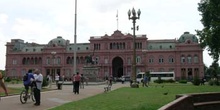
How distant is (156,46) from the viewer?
10138cm

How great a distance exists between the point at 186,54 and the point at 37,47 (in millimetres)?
54512

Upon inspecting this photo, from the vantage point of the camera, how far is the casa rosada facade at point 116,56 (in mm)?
96750

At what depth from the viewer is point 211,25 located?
34969 mm

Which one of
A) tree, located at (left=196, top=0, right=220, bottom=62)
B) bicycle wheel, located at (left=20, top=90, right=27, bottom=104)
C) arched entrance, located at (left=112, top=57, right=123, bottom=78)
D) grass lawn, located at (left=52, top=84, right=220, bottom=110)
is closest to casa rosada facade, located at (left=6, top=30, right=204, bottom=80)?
arched entrance, located at (left=112, top=57, right=123, bottom=78)

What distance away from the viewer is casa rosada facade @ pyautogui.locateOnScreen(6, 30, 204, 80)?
96.8m

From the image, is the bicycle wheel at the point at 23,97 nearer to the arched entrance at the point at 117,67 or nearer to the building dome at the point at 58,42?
the arched entrance at the point at 117,67

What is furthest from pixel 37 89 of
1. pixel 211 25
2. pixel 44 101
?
pixel 211 25

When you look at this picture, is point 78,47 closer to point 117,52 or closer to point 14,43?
point 117,52

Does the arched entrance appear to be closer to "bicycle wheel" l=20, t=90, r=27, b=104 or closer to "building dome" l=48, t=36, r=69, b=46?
"building dome" l=48, t=36, r=69, b=46

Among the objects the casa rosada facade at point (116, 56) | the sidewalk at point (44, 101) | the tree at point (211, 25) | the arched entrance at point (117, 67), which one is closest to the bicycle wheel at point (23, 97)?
the sidewalk at point (44, 101)

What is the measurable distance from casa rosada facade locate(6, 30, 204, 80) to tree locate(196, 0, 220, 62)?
5436cm

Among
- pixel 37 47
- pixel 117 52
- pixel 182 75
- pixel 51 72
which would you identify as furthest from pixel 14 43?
pixel 182 75

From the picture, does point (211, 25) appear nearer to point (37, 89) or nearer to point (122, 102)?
point (122, 102)

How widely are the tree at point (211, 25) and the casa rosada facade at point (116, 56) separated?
5436cm
